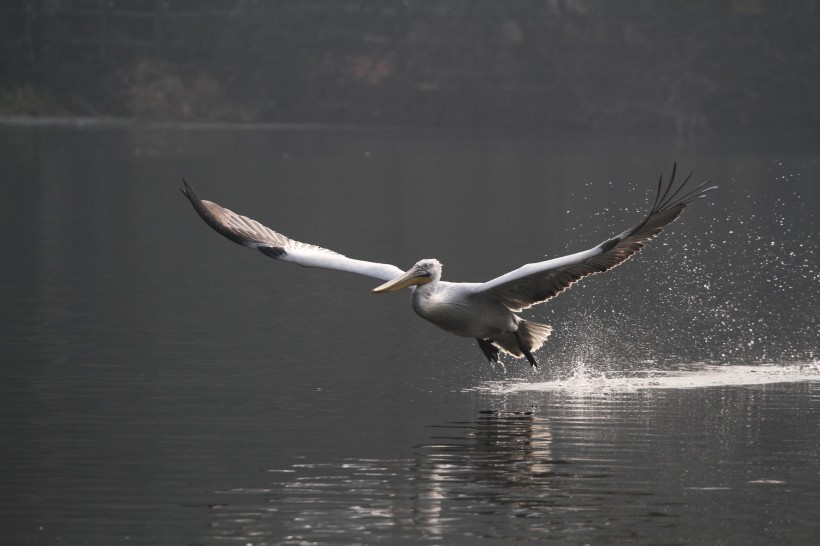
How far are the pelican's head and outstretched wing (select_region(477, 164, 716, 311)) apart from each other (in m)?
0.44

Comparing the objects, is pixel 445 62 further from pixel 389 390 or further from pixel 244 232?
pixel 389 390

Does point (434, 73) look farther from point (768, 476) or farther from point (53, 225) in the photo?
point (768, 476)

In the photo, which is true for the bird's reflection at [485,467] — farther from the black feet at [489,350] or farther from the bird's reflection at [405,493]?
the black feet at [489,350]

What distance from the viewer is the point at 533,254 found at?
26.5 m

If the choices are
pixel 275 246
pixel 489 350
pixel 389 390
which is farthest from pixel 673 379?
pixel 275 246

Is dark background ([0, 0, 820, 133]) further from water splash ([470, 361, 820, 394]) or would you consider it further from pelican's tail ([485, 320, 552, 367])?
pelican's tail ([485, 320, 552, 367])

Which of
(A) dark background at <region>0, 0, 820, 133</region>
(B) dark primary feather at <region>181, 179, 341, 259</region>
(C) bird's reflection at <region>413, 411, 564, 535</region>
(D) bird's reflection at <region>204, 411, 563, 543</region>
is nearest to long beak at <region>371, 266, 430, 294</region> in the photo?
(B) dark primary feather at <region>181, 179, 341, 259</region>

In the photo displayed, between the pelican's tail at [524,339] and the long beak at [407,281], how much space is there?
101 centimetres

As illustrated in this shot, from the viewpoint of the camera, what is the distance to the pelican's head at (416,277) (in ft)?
48.4

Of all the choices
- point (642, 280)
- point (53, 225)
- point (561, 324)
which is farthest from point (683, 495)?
point (53, 225)

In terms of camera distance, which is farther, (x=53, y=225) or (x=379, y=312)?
(x=53, y=225)

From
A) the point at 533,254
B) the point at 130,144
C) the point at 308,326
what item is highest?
the point at 130,144

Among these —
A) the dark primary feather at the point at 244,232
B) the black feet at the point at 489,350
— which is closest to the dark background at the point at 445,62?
the dark primary feather at the point at 244,232

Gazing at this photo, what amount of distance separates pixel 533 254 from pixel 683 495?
48.8 ft
